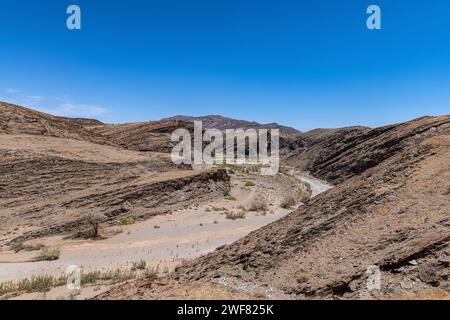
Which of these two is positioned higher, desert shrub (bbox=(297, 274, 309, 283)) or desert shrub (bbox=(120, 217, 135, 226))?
desert shrub (bbox=(297, 274, 309, 283))

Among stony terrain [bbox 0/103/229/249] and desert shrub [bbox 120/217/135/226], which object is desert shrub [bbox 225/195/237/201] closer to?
stony terrain [bbox 0/103/229/249]

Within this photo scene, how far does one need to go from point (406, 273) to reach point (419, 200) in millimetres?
2658

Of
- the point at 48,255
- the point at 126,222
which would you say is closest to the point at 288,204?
the point at 126,222

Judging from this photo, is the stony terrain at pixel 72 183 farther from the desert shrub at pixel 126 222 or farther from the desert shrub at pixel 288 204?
the desert shrub at pixel 288 204

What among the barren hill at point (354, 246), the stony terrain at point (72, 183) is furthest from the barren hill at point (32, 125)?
the barren hill at point (354, 246)

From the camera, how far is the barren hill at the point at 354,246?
6.45 metres

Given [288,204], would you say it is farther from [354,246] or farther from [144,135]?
[144,135]

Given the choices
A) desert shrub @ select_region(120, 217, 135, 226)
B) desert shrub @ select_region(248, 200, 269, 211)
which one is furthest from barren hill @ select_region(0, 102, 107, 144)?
desert shrub @ select_region(248, 200, 269, 211)

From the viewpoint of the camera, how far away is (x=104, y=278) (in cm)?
1283

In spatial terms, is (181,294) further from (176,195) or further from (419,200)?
(176,195)

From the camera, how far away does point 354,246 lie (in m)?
7.64

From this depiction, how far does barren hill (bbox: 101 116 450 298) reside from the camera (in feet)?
21.2

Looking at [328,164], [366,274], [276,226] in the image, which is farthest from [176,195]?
[328,164]

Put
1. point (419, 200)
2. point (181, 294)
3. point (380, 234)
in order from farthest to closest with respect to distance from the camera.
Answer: point (419, 200) → point (380, 234) → point (181, 294)
